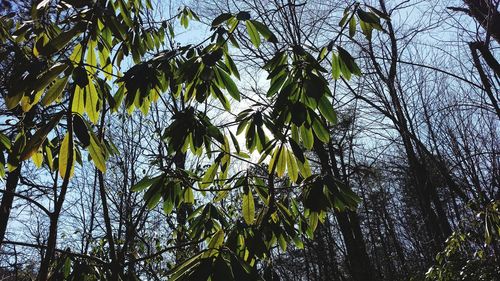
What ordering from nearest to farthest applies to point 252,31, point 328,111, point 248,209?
point 328,111 → point 252,31 → point 248,209

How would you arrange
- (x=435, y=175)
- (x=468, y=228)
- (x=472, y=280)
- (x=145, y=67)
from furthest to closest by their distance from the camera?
(x=435, y=175)
(x=468, y=228)
(x=472, y=280)
(x=145, y=67)

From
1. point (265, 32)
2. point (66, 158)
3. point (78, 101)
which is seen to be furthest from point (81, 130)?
point (265, 32)

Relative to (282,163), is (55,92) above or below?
above

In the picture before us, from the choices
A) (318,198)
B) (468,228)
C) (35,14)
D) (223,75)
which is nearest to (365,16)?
(223,75)

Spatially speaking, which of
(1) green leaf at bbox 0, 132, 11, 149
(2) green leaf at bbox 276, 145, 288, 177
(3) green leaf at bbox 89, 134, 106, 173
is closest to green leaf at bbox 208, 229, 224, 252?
(2) green leaf at bbox 276, 145, 288, 177

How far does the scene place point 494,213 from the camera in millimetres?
2957

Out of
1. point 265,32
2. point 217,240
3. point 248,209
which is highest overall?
point 265,32

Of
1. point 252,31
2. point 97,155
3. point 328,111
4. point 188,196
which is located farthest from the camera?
point 188,196

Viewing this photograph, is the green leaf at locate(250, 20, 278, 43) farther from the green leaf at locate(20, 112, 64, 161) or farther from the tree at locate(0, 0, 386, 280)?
the green leaf at locate(20, 112, 64, 161)

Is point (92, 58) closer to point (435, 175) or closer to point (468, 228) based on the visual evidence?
point (468, 228)

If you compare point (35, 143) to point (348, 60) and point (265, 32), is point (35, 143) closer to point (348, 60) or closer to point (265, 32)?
point (265, 32)

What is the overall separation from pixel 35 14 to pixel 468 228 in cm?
474

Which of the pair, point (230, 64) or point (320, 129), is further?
point (230, 64)

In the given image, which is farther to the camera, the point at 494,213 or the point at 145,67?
the point at 494,213
